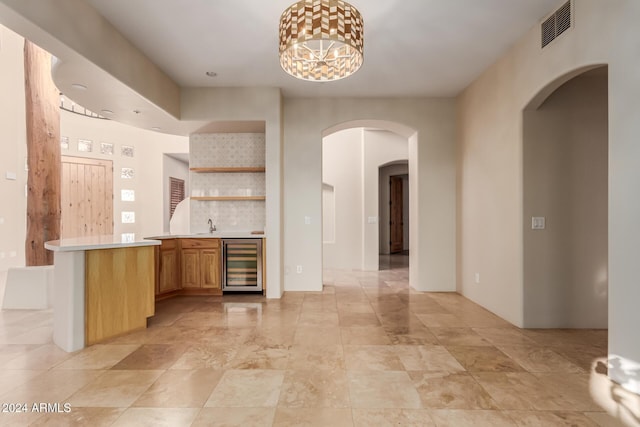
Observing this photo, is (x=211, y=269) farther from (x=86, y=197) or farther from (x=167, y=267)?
(x=86, y=197)

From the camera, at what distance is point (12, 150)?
728cm

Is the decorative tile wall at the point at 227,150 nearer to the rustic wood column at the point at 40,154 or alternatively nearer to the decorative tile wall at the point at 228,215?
the decorative tile wall at the point at 228,215

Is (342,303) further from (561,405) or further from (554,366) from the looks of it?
(561,405)

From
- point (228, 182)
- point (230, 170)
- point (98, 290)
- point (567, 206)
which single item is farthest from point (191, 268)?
point (567, 206)

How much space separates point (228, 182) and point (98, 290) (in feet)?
9.61

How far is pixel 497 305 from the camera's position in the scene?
13.4ft

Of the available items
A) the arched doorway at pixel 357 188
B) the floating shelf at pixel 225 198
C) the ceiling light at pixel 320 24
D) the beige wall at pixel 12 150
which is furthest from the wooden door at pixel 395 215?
the beige wall at pixel 12 150

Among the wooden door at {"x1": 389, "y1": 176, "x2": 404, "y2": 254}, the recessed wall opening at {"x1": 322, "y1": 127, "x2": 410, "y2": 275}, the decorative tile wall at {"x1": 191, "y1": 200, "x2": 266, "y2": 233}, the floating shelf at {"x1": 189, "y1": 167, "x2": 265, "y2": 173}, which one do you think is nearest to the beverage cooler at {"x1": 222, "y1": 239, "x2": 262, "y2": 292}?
the decorative tile wall at {"x1": 191, "y1": 200, "x2": 266, "y2": 233}

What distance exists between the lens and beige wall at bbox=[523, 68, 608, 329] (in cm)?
352

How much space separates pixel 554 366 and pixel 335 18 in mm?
3228

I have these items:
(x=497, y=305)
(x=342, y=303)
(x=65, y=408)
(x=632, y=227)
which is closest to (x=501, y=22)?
(x=632, y=227)

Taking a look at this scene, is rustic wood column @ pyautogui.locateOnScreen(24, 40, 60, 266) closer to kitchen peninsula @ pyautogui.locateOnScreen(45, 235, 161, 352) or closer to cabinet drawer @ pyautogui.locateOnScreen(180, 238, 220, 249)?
cabinet drawer @ pyautogui.locateOnScreen(180, 238, 220, 249)

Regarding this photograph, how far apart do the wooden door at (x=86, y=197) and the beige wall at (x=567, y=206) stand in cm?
944

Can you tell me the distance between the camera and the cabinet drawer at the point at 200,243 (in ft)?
16.8
